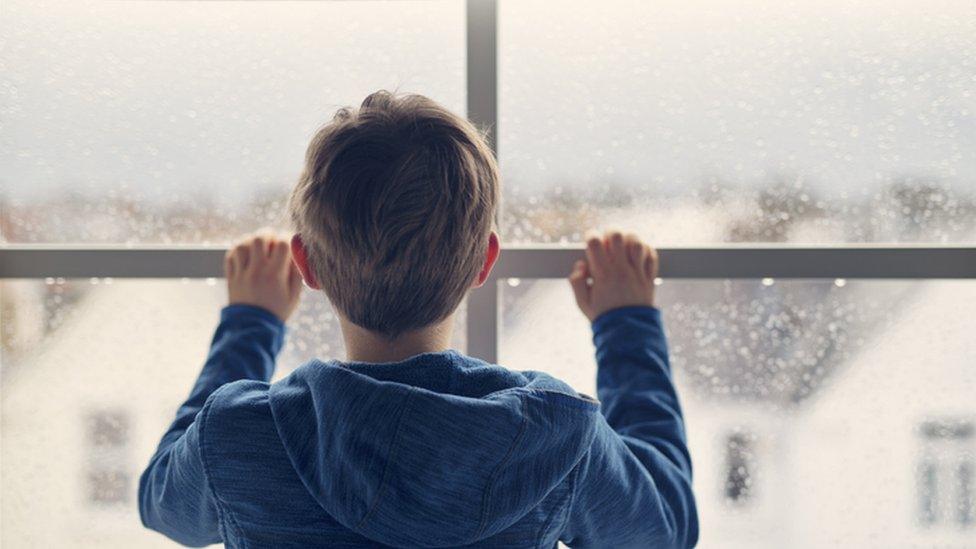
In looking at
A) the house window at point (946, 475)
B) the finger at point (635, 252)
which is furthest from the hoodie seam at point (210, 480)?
the house window at point (946, 475)

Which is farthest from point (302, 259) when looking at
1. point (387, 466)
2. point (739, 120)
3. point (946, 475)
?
point (946, 475)

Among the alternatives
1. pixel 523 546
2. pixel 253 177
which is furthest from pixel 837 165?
pixel 253 177

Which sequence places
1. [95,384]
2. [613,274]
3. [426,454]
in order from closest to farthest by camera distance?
[426,454], [613,274], [95,384]

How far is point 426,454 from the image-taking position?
2.08 feet

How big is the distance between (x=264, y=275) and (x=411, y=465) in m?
0.40

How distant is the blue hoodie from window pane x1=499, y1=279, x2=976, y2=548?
0.23 meters

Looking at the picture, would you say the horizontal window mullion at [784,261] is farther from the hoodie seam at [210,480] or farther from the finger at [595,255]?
the hoodie seam at [210,480]

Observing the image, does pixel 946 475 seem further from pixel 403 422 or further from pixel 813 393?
pixel 403 422

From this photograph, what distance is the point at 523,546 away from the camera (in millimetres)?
689

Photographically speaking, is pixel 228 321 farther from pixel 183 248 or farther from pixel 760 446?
pixel 760 446

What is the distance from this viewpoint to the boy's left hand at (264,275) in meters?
0.92

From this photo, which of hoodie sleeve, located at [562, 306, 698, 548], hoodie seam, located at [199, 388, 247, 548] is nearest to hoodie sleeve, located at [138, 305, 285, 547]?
hoodie seam, located at [199, 388, 247, 548]

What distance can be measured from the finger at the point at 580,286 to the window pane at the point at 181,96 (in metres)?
0.26

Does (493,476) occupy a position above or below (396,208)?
below
